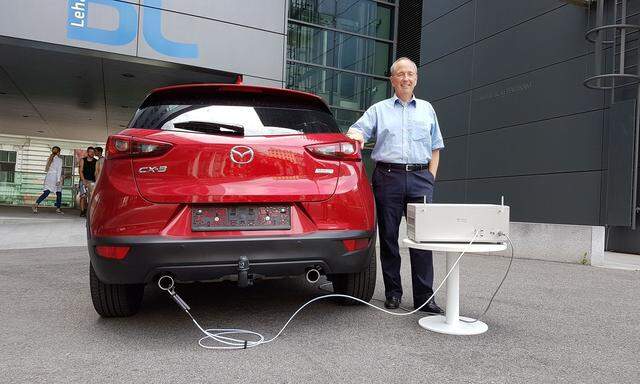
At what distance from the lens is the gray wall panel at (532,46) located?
8.61 m

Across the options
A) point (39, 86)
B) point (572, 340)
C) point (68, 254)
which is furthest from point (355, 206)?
point (39, 86)

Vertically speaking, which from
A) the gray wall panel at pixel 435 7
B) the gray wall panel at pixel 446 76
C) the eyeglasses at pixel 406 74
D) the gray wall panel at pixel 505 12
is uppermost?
the gray wall panel at pixel 435 7

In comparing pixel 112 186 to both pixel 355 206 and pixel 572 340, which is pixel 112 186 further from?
pixel 572 340

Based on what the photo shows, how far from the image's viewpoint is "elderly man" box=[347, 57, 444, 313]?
3.40 metres

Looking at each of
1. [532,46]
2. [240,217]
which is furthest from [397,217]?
[532,46]

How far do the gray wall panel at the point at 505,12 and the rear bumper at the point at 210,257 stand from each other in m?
8.32

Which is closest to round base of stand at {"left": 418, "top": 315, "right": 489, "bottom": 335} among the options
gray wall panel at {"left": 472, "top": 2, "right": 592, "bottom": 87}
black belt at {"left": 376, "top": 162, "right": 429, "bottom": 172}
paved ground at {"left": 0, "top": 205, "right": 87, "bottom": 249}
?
black belt at {"left": 376, "top": 162, "right": 429, "bottom": 172}

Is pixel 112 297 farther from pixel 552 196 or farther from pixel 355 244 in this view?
pixel 552 196

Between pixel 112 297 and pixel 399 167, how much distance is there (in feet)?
6.86

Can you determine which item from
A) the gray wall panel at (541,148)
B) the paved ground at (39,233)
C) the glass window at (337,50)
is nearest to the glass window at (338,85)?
the glass window at (337,50)

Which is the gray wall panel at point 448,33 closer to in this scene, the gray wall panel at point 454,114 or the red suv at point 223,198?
the gray wall panel at point 454,114

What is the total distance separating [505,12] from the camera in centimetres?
1006

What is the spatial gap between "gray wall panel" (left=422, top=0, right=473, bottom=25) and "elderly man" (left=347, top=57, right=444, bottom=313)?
362 inches

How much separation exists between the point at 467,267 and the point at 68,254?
530 centimetres
